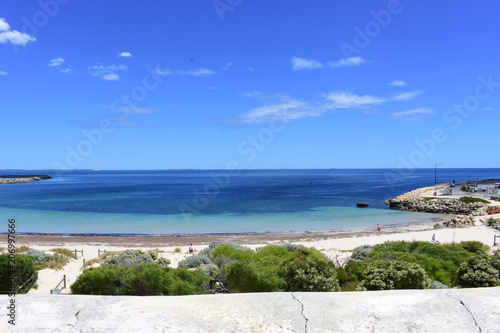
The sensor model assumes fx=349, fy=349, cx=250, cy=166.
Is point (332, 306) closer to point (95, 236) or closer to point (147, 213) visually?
point (95, 236)

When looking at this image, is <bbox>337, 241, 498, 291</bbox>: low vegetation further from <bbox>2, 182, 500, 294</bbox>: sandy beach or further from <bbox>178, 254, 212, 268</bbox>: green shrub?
<bbox>178, 254, 212, 268</bbox>: green shrub

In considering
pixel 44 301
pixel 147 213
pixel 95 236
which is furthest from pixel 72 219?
pixel 44 301

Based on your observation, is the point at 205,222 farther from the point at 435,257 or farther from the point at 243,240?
the point at 435,257

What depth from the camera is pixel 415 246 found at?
17.3 metres

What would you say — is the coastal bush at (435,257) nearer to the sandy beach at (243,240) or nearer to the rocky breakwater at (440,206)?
the sandy beach at (243,240)

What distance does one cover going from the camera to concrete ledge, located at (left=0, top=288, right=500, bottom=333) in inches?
92.8

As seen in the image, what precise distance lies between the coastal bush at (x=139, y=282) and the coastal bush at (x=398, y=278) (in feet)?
16.0

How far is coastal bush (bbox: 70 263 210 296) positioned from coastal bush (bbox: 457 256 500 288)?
26.3 ft

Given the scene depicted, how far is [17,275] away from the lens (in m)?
12.1

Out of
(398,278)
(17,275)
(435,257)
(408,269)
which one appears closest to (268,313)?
(398,278)

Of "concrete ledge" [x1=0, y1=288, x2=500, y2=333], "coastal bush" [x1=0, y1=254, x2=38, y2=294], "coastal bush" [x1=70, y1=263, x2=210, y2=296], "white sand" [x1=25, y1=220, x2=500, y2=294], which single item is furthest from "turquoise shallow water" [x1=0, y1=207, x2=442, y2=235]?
"concrete ledge" [x1=0, y1=288, x2=500, y2=333]

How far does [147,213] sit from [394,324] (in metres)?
46.1

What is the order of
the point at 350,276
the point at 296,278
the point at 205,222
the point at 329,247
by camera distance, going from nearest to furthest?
the point at 296,278 → the point at 350,276 → the point at 329,247 → the point at 205,222

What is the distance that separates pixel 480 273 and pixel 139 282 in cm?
1010
